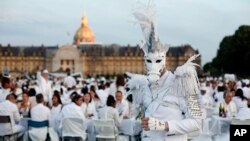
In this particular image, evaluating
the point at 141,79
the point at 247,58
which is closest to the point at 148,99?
the point at 141,79

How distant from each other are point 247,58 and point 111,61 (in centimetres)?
6704

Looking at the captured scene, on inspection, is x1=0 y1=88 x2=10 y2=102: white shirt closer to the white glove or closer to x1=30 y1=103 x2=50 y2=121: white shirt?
x1=30 y1=103 x2=50 y2=121: white shirt

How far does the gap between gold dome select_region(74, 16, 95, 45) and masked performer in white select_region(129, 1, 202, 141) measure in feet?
411

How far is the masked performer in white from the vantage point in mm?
3248

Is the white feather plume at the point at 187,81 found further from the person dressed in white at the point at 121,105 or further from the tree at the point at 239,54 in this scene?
the tree at the point at 239,54

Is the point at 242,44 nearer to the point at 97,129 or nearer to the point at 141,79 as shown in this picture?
the point at 97,129

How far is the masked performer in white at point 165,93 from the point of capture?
3.25 meters

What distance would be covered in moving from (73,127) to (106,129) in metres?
0.52

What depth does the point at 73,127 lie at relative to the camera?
854cm

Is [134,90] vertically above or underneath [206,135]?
above

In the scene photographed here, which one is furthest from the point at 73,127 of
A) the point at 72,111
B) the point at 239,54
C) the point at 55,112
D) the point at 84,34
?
the point at 84,34

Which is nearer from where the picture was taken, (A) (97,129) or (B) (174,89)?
(B) (174,89)

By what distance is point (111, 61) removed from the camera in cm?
12000

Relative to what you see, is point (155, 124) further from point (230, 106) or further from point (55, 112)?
point (230, 106)
